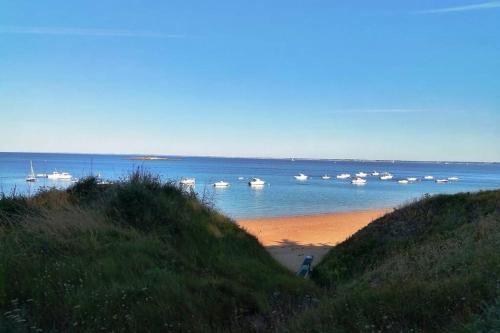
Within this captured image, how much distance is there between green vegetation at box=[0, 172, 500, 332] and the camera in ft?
15.3

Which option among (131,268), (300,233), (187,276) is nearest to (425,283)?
(187,276)

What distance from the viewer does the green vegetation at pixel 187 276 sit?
4.68 m

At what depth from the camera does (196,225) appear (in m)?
9.84

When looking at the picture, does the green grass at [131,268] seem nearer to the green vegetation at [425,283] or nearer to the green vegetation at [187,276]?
A: the green vegetation at [187,276]

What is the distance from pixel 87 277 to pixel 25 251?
1502mm

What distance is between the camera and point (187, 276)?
21.9ft

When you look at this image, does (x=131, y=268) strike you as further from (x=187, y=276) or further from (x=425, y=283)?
(x=425, y=283)

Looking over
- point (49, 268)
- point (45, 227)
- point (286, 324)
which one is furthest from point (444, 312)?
point (45, 227)

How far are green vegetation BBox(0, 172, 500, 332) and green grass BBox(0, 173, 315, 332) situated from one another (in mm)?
22

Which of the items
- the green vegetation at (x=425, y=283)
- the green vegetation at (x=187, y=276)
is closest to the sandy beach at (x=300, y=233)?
the green vegetation at (x=425, y=283)

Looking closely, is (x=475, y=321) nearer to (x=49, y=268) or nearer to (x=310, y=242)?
(x=49, y=268)

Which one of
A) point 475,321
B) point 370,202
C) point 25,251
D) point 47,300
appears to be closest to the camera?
point 475,321

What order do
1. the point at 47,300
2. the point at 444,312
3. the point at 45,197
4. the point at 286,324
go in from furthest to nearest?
the point at 45,197 < the point at 47,300 < the point at 286,324 < the point at 444,312

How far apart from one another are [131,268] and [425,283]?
3858mm
